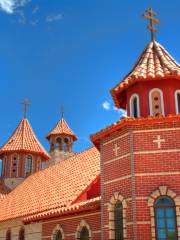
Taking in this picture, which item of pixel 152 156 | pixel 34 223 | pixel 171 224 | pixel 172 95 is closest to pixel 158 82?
pixel 172 95

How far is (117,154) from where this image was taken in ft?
38.5

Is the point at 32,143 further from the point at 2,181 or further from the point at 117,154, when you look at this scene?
the point at 117,154

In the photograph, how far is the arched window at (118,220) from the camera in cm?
1108

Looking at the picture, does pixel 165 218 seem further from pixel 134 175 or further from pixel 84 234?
pixel 84 234

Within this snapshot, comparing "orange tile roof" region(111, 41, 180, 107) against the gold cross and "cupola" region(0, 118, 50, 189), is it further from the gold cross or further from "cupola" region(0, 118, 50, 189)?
"cupola" region(0, 118, 50, 189)

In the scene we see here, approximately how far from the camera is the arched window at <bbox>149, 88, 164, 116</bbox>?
12.1m

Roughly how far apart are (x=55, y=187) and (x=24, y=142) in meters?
12.1

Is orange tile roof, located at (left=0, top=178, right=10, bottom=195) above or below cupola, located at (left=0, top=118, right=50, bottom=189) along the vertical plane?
below

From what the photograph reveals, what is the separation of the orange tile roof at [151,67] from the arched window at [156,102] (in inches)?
19.6

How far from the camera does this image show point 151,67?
13.1 meters

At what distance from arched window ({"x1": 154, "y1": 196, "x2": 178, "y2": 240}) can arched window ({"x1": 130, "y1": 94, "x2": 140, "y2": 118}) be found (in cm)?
325

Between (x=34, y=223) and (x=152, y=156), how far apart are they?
8473 millimetres

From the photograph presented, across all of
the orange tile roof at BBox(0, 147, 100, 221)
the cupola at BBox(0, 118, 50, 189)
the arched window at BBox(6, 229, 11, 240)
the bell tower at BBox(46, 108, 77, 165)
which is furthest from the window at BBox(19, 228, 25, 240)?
the bell tower at BBox(46, 108, 77, 165)

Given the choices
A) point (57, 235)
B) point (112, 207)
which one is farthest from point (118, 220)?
point (57, 235)
